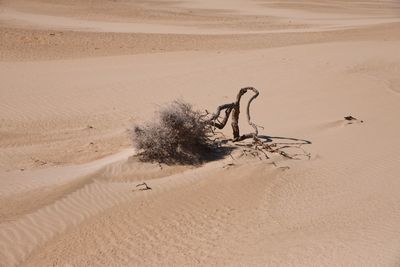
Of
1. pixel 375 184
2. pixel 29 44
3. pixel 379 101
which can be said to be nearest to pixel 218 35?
pixel 29 44

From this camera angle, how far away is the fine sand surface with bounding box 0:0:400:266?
21.7ft

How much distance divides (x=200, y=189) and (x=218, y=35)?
60.6 ft

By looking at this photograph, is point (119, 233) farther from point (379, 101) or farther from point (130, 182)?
point (379, 101)

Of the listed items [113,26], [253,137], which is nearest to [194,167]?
[253,137]

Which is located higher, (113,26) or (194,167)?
(113,26)

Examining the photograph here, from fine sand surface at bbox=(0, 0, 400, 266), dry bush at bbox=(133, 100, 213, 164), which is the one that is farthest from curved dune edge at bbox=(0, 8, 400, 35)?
dry bush at bbox=(133, 100, 213, 164)

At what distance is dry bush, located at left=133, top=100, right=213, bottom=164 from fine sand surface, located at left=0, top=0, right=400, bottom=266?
0.27 metres

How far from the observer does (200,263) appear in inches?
245

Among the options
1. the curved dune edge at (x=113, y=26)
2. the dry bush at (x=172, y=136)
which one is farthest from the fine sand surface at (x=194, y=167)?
the curved dune edge at (x=113, y=26)

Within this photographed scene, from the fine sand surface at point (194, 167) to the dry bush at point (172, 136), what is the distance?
0.89 feet

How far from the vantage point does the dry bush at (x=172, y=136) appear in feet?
29.4

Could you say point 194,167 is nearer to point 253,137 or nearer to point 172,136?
point 172,136

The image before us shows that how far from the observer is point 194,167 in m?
8.94

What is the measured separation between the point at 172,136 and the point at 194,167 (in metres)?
0.57
